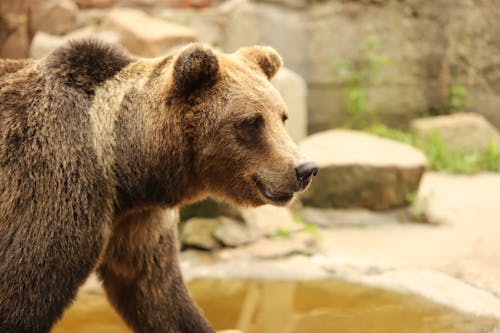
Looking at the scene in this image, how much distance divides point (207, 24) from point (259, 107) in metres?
6.27

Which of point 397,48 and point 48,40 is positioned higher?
point 48,40

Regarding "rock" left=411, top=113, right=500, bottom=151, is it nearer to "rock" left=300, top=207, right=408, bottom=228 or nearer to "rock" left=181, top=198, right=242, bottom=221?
"rock" left=300, top=207, right=408, bottom=228

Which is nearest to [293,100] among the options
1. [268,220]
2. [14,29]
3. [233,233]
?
[268,220]

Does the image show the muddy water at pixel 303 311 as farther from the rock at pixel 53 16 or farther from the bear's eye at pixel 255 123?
the rock at pixel 53 16

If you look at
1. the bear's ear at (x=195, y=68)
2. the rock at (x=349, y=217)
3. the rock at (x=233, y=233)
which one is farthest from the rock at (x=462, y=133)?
the bear's ear at (x=195, y=68)

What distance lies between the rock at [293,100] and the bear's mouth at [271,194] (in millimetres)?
5395

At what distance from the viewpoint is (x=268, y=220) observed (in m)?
7.22

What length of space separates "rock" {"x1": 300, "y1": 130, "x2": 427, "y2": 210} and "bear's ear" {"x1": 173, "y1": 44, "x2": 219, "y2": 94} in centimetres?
443

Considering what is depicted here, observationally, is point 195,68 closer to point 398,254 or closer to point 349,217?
point 398,254

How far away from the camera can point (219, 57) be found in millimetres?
3623

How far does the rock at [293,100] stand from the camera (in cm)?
884

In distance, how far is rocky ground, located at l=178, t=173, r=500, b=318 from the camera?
5.58m

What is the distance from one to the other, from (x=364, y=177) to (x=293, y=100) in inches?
66.8

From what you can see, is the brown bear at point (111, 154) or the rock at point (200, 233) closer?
the brown bear at point (111, 154)
